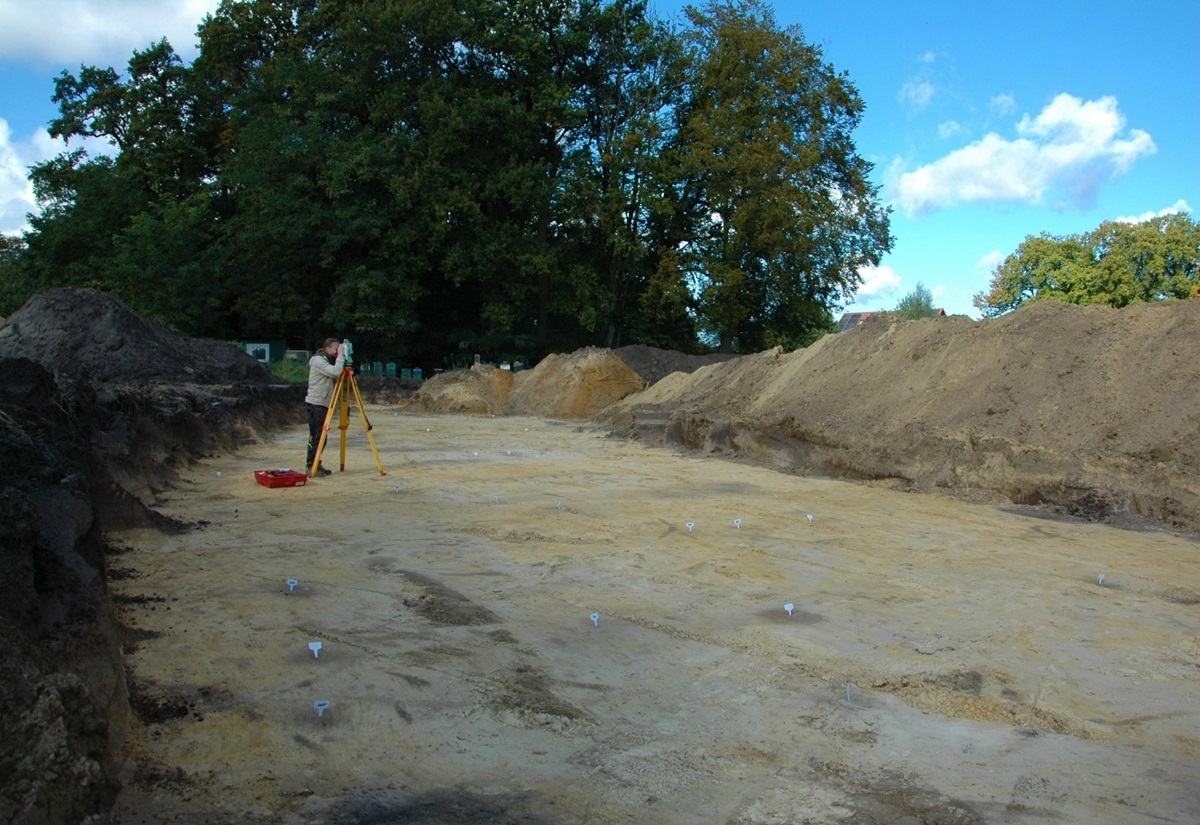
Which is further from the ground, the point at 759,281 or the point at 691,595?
the point at 759,281

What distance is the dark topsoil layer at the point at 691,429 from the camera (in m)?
3.10

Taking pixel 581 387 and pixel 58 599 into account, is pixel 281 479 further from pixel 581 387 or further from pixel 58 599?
pixel 581 387

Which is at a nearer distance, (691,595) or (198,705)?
(198,705)

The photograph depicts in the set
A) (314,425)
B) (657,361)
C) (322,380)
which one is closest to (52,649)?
(314,425)

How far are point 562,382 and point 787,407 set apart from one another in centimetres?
1207

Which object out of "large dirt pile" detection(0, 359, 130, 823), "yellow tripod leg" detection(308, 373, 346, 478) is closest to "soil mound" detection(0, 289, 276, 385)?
"yellow tripod leg" detection(308, 373, 346, 478)

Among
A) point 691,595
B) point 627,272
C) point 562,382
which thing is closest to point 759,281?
point 627,272

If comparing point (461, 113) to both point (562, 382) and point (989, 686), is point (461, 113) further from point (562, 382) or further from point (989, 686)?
point (989, 686)

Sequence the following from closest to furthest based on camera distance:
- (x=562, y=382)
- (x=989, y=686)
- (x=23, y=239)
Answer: (x=989, y=686)
(x=562, y=382)
(x=23, y=239)

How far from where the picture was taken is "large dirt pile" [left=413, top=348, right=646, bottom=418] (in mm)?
26109

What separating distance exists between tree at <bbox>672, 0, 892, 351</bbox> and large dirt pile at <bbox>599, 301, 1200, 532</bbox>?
17.6 m

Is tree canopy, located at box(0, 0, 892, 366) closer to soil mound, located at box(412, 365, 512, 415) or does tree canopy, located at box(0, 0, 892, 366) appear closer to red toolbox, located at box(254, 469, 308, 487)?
soil mound, located at box(412, 365, 512, 415)

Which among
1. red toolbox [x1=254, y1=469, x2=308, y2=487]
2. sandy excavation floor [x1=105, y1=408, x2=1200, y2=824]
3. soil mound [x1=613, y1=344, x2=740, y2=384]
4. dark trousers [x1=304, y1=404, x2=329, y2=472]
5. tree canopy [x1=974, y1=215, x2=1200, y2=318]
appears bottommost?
sandy excavation floor [x1=105, y1=408, x2=1200, y2=824]

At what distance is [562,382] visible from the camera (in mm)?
26828
